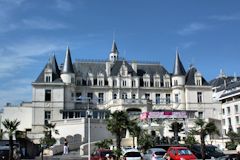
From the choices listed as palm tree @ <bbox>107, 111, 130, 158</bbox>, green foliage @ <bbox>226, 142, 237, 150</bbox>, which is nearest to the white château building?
green foliage @ <bbox>226, 142, 237, 150</bbox>

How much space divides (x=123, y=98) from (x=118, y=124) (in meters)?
29.4

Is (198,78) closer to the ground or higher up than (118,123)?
higher up

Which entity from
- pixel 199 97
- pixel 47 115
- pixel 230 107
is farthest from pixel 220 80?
pixel 47 115

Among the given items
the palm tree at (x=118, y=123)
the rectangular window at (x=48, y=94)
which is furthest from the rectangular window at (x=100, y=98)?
the palm tree at (x=118, y=123)

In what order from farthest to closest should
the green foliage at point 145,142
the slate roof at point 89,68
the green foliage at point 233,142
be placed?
the slate roof at point 89,68 < the green foliage at point 233,142 < the green foliage at point 145,142

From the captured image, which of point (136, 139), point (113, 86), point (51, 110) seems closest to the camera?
point (136, 139)

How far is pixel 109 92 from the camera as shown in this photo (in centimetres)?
8319

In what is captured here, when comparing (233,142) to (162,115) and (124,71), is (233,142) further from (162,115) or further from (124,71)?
(124,71)

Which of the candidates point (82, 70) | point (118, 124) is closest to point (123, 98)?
point (82, 70)

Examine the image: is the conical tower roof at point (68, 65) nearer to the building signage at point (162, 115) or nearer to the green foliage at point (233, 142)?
the building signage at point (162, 115)

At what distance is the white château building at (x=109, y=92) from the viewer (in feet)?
253

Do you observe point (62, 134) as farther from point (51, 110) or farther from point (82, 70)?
point (82, 70)

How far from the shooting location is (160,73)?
89250mm

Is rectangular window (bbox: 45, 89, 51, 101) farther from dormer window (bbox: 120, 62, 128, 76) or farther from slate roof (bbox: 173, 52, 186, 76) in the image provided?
slate roof (bbox: 173, 52, 186, 76)
